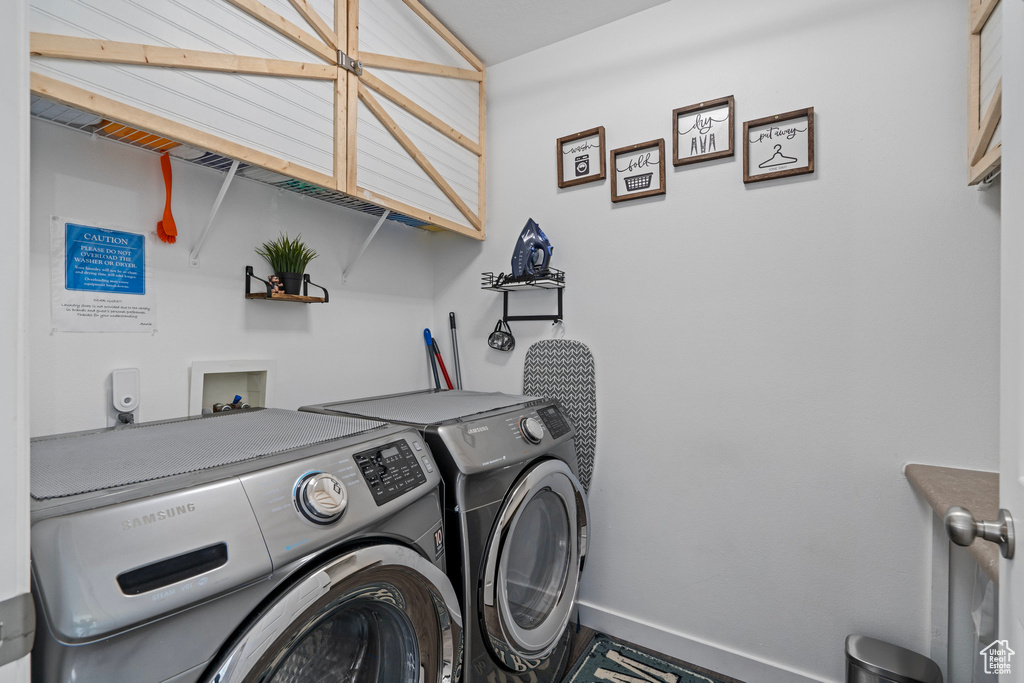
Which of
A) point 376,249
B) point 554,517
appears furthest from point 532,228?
point 554,517

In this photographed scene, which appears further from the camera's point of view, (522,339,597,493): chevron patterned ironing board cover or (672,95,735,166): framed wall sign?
(522,339,597,493): chevron patterned ironing board cover

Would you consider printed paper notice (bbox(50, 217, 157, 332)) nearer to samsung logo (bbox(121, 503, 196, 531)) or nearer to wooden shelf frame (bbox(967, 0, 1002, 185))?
samsung logo (bbox(121, 503, 196, 531))

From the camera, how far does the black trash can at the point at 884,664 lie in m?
1.45

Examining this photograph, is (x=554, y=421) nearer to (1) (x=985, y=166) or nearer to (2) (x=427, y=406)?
(2) (x=427, y=406)

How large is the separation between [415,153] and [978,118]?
183 centimetres

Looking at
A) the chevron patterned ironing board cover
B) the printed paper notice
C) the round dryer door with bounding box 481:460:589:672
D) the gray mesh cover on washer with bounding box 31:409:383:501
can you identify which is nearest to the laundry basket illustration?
the chevron patterned ironing board cover

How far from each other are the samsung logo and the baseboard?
6.19ft

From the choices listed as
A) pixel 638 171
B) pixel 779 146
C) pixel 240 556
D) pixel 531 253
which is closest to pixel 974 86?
pixel 779 146

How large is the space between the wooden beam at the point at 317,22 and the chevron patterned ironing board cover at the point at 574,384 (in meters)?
1.42

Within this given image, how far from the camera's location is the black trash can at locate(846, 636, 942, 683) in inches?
57.1

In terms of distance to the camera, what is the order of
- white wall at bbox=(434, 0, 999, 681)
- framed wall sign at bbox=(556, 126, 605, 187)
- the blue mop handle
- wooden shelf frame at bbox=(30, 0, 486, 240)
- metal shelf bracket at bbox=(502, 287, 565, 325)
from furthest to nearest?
the blue mop handle < metal shelf bracket at bbox=(502, 287, 565, 325) < framed wall sign at bbox=(556, 126, 605, 187) < white wall at bbox=(434, 0, 999, 681) < wooden shelf frame at bbox=(30, 0, 486, 240)

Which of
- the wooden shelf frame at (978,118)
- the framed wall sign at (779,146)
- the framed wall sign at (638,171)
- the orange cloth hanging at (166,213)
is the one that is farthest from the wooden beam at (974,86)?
the orange cloth hanging at (166,213)

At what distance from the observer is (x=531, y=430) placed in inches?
62.6

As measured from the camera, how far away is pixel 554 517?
1.80 metres
